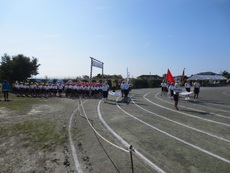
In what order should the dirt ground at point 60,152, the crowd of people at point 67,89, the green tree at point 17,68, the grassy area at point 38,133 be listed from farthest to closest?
the green tree at point 17,68 < the crowd of people at point 67,89 < the grassy area at point 38,133 < the dirt ground at point 60,152

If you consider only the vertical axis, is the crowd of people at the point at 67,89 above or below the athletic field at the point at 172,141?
above

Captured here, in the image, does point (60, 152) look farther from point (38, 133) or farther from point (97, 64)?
point (97, 64)

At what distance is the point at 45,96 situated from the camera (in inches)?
852

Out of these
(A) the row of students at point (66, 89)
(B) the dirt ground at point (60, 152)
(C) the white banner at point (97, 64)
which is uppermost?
(C) the white banner at point (97, 64)

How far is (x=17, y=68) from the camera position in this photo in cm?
2989

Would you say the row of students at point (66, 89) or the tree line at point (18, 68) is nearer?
the row of students at point (66, 89)

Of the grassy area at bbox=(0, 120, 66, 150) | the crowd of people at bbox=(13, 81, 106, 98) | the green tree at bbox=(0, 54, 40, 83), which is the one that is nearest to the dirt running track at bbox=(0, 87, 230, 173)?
the grassy area at bbox=(0, 120, 66, 150)

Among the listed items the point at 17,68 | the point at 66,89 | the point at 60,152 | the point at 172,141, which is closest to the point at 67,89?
the point at 66,89

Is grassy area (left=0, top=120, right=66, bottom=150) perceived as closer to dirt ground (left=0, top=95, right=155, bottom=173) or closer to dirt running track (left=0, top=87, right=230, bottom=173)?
dirt ground (left=0, top=95, right=155, bottom=173)

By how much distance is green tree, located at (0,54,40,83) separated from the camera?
1160 inches

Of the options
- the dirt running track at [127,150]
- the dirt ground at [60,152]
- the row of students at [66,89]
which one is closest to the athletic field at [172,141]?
the dirt running track at [127,150]

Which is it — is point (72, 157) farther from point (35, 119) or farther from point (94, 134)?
point (35, 119)

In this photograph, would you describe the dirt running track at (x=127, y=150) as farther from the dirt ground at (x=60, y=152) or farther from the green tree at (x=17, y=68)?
the green tree at (x=17, y=68)

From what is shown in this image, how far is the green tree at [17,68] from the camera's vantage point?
2945cm
